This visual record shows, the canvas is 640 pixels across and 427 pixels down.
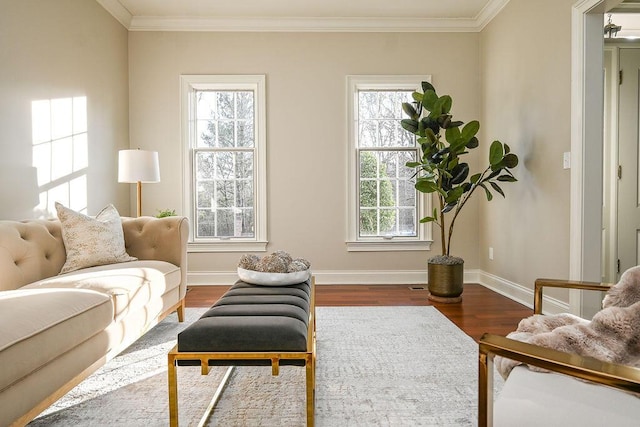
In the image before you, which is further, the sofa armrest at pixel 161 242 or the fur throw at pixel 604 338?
the sofa armrest at pixel 161 242

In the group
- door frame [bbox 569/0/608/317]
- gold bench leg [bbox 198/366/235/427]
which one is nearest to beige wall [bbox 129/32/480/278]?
door frame [bbox 569/0/608/317]

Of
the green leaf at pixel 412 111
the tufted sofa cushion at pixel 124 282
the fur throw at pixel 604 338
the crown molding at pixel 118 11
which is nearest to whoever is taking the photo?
the fur throw at pixel 604 338

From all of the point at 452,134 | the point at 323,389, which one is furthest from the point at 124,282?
the point at 452,134

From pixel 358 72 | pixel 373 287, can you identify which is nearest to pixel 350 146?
pixel 358 72

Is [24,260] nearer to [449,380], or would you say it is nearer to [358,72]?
[449,380]

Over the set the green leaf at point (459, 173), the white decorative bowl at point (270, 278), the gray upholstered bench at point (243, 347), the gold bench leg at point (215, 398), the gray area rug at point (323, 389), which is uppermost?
the green leaf at point (459, 173)

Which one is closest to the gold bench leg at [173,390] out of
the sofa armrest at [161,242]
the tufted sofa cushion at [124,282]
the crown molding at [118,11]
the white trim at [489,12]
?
the tufted sofa cushion at [124,282]

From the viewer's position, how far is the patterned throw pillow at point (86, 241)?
2.76 metres

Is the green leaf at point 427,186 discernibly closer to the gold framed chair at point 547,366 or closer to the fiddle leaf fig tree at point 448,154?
the fiddle leaf fig tree at point 448,154

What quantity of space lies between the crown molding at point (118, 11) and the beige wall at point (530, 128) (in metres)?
3.95

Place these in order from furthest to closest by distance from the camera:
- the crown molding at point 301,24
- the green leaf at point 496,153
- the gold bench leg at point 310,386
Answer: the crown molding at point 301,24 < the green leaf at point 496,153 < the gold bench leg at point 310,386

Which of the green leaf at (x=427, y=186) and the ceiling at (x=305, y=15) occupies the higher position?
the ceiling at (x=305, y=15)

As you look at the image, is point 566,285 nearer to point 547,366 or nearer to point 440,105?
point 547,366

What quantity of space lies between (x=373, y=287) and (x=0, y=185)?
137 inches
